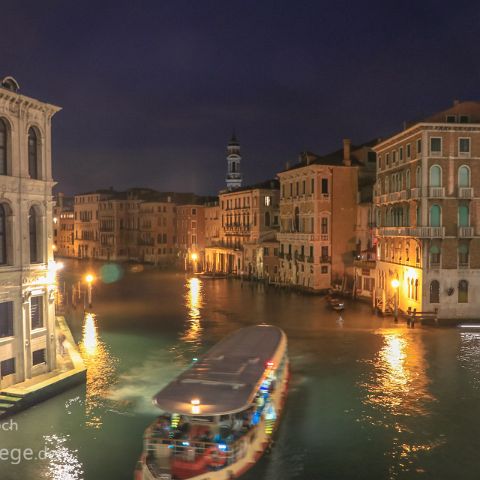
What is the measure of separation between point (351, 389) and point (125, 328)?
65.9ft

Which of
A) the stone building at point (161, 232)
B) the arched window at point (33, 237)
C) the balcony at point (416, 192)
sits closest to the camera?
the arched window at point (33, 237)

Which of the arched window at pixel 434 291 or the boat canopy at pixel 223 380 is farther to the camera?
the arched window at pixel 434 291

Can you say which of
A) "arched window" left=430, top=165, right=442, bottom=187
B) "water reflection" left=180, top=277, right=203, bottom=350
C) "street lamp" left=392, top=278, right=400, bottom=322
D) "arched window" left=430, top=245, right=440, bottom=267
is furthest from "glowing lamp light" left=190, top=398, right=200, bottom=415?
"arched window" left=430, top=165, right=442, bottom=187

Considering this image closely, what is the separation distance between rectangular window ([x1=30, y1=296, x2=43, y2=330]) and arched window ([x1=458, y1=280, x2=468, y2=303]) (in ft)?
99.0

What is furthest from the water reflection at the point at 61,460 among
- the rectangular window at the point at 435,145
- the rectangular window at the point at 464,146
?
the rectangular window at the point at 464,146

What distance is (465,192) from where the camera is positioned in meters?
41.7

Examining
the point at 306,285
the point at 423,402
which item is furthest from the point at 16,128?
the point at 306,285

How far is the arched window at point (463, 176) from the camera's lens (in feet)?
138

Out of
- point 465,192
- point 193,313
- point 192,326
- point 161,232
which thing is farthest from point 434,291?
point 161,232

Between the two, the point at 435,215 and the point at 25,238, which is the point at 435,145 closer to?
the point at 435,215

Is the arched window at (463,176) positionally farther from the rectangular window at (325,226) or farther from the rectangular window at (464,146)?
the rectangular window at (325,226)

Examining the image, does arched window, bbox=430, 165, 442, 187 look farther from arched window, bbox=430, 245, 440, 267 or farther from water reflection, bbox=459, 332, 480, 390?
water reflection, bbox=459, 332, 480, 390

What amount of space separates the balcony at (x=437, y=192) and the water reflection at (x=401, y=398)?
11.6 m

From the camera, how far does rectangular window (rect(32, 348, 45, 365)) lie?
2465cm
